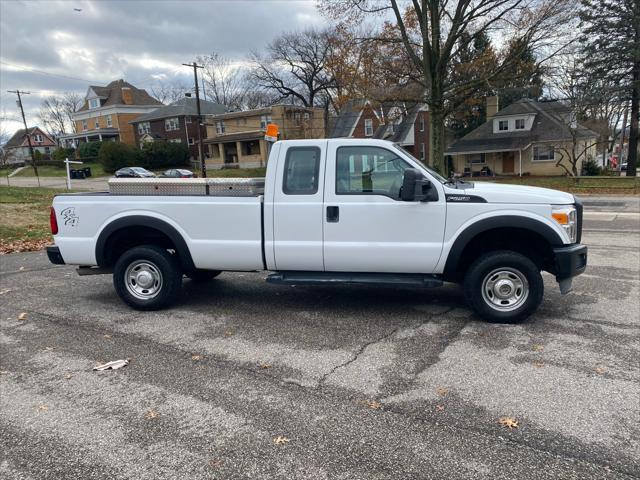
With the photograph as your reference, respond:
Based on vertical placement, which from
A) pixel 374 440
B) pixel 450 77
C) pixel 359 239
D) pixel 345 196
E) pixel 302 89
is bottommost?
pixel 374 440

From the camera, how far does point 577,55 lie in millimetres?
31000

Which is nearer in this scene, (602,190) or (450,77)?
(602,190)

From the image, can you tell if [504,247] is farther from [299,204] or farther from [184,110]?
[184,110]

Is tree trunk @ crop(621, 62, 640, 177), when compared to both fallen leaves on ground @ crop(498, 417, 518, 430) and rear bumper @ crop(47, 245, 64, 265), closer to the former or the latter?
fallen leaves on ground @ crop(498, 417, 518, 430)

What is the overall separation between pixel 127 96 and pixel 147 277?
74.2 metres

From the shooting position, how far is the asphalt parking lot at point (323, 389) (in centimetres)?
303

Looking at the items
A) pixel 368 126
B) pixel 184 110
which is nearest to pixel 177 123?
pixel 184 110

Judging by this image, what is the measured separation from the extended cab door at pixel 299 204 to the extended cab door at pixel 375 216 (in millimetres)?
108

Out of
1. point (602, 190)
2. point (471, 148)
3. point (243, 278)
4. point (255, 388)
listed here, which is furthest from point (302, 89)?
point (255, 388)

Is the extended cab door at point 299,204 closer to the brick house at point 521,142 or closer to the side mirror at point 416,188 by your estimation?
the side mirror at point 416,188

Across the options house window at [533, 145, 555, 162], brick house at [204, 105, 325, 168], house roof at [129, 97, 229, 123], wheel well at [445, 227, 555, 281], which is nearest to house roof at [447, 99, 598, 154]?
house window at [533, 145, 555, 162]

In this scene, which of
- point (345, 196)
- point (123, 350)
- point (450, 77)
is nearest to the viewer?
point (123, 350)

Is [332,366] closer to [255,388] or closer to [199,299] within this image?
[255,388]

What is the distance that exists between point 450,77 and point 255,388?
2594 cm
